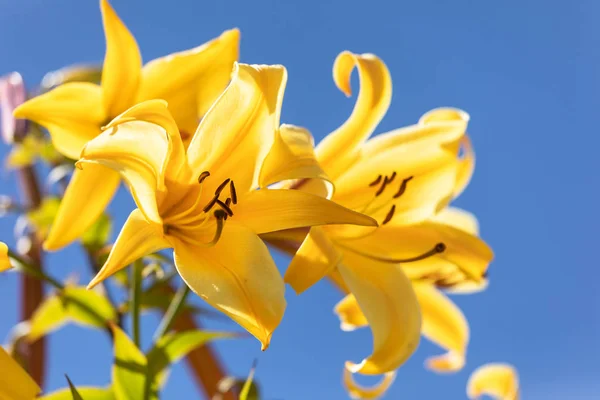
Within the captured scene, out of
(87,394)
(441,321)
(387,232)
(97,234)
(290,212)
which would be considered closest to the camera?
(290,212)

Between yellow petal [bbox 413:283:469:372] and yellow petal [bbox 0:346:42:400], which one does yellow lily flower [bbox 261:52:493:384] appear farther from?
yellow petal [bbox 0:346:42:400]

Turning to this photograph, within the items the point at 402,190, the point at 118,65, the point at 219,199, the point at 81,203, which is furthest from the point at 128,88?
the point at 402,190

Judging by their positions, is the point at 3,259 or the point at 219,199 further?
the point at 219,199

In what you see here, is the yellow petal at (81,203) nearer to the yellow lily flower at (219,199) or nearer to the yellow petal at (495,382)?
the yellow lily flower at (219,199)

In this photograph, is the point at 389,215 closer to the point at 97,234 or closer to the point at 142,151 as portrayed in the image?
the point at 142,151

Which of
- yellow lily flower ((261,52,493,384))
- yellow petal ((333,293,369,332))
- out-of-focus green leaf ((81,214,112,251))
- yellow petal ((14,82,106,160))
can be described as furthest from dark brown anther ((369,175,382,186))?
out-of-focus green leaf ((81,214,112,251))

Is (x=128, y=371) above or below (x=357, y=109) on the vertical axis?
below

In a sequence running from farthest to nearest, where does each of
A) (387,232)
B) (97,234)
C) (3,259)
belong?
(97,234) < (387,232) < (3,259)
